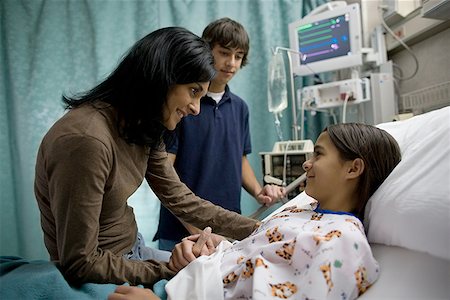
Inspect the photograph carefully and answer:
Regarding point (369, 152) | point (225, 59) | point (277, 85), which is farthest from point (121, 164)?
point (277, 85)

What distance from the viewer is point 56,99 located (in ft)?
8.25

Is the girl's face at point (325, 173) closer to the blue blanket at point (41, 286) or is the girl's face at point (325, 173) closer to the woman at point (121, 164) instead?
the woman at point (121, 164)

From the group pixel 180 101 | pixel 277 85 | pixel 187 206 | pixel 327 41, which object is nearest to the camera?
pixel 180 101

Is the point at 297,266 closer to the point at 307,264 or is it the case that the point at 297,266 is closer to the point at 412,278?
the point at 307,264

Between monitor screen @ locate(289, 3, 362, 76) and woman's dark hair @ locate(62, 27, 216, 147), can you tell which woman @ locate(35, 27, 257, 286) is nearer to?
woman's dark hair @ locate(62, 27, 216, 147)

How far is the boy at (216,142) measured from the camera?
5.52 feet

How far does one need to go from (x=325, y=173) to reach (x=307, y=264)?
0.32 m

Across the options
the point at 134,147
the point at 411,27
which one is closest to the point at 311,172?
the point at 134,147

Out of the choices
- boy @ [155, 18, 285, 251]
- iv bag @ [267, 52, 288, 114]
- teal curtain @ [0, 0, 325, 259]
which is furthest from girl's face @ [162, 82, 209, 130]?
teal curtain @ [0, 0, 325, 259]

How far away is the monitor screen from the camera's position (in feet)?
7.26

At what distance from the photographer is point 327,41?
2346mm

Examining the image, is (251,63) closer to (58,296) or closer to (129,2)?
(129,2)

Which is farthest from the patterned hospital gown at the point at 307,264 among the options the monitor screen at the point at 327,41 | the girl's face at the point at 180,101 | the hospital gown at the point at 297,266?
the monitor screen at the point at 327,41

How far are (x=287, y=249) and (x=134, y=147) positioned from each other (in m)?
0.53
